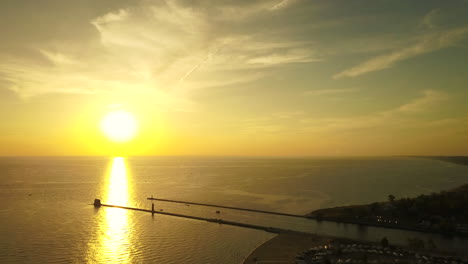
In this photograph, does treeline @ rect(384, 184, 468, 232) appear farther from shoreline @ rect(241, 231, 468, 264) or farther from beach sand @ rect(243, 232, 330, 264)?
beach sand @ rect(243, 232, 330, 264)

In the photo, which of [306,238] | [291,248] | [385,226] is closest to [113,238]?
[291,248]

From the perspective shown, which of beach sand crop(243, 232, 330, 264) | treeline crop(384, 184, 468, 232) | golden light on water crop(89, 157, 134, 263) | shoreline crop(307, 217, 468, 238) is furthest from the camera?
treeline crop(384, 184, 468, 232)

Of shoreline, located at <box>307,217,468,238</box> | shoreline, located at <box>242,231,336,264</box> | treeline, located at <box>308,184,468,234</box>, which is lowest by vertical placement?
shoreline, located at <box>307,217,468,238</box>

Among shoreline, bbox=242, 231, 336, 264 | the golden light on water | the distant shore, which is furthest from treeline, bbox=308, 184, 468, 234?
the golden light on water

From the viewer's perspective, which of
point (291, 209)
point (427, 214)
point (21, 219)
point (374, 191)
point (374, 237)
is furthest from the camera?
point (374, 191)

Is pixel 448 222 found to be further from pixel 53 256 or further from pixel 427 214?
pixel 53 256

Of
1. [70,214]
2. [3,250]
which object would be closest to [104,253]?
[3,250]

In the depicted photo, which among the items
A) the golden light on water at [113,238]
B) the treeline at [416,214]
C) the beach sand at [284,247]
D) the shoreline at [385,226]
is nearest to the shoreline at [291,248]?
the beach sand at [284,247]

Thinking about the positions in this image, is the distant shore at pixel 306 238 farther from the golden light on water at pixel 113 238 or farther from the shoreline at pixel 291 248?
the golden light on water at pixel 113 238
